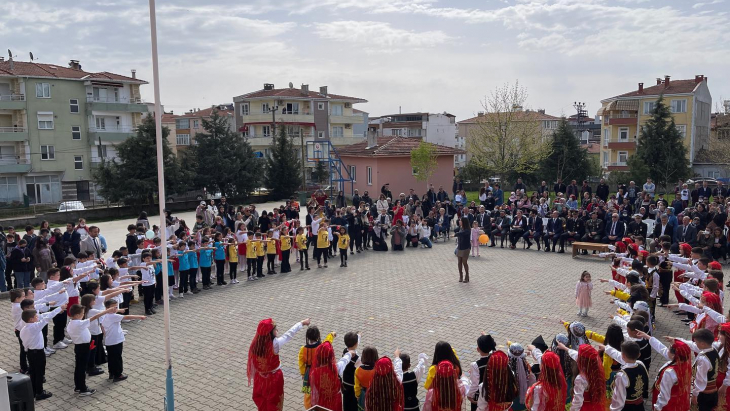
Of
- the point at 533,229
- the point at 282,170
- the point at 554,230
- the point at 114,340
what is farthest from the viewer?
the point at 282,170

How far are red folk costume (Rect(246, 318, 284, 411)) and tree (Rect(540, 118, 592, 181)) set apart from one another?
3816 cm

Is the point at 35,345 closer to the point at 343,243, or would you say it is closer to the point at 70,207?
the point at 343,243

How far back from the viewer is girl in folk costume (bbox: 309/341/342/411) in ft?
22.5

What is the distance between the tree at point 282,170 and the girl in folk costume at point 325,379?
37.0m

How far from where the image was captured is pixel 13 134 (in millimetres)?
43094

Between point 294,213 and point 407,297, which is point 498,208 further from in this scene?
point 407,297

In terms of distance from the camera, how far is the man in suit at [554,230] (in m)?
20.3

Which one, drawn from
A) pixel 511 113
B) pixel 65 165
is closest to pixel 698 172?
pixel 511 113

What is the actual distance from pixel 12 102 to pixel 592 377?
4824 centimetres

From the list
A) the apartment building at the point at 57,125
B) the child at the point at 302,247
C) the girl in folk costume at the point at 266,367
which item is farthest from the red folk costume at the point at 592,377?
the apartment building at the point at 57,125

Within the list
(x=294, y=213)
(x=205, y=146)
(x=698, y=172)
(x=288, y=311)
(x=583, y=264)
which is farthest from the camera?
(x=698, y=172)

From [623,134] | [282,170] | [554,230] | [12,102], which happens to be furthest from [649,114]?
[12,102]

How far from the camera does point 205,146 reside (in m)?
40.2

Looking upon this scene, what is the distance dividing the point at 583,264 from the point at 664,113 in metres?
29.1
